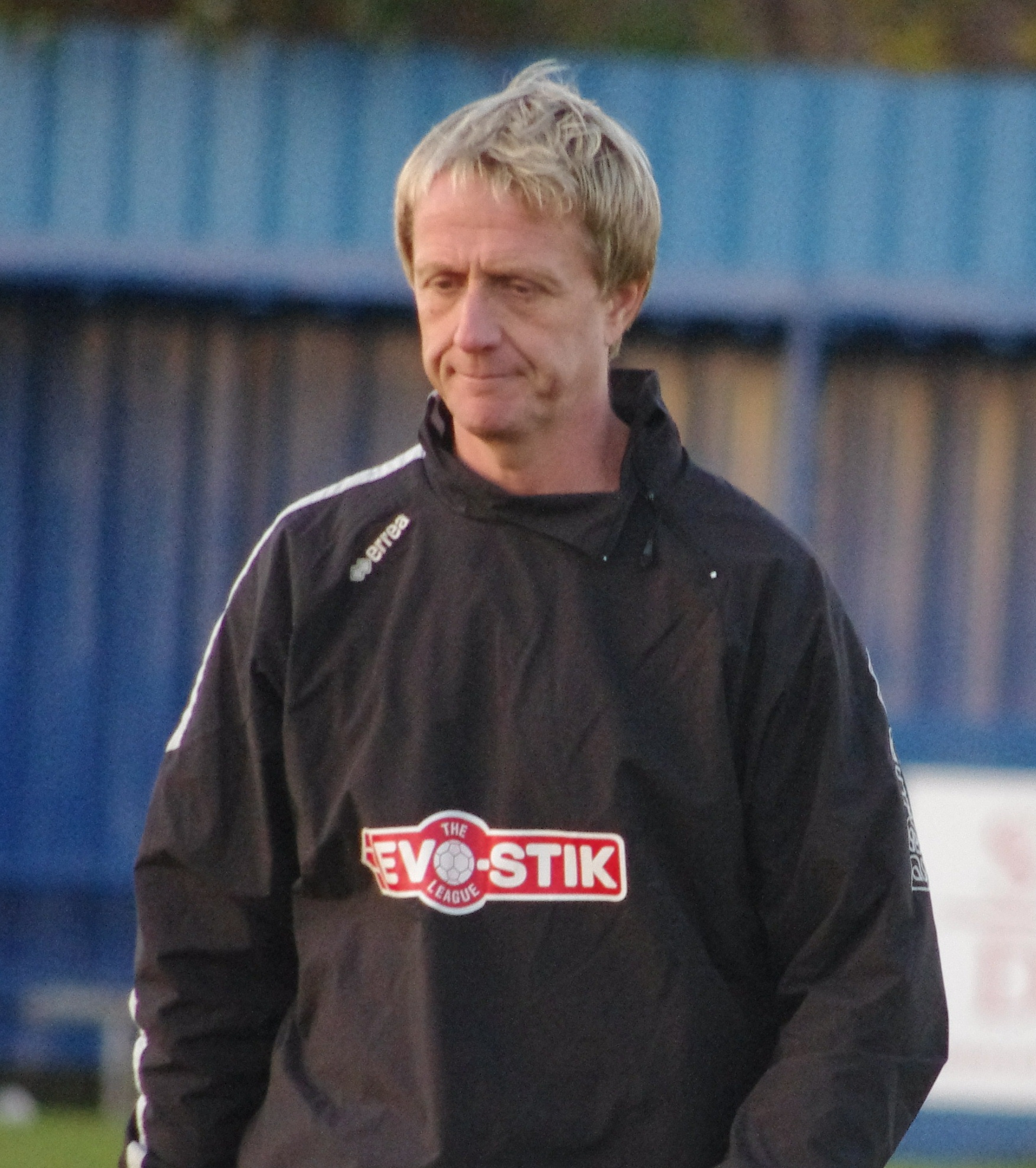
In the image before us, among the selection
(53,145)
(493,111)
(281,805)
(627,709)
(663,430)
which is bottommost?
(281,805)

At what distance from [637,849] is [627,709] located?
0.55 ft

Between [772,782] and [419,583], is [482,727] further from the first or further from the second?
[772,782]

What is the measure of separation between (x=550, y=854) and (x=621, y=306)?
705 millimetres

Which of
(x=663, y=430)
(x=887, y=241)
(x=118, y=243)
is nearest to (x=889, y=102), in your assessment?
(x=887, y=241)

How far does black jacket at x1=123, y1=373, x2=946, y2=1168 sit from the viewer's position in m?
2.36

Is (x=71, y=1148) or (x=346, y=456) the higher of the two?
(x=346, y=456)

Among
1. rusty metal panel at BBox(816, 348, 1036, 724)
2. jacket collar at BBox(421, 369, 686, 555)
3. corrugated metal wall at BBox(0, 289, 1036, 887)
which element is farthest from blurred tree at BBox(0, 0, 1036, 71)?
jacket collar at BBox(421, 369, 686, 555)

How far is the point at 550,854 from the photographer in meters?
2.38

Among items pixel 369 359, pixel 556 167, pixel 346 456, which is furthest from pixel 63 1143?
pixel 556 167

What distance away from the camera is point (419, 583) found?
8.19ft

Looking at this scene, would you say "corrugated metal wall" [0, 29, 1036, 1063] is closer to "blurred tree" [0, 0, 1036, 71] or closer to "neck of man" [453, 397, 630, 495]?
"blurred tree" [0, 0, 1036, 71]

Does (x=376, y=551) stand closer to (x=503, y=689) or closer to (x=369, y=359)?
(x=503, y=689)

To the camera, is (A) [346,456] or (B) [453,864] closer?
(B) [453,864]

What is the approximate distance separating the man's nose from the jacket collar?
0.19 meters
